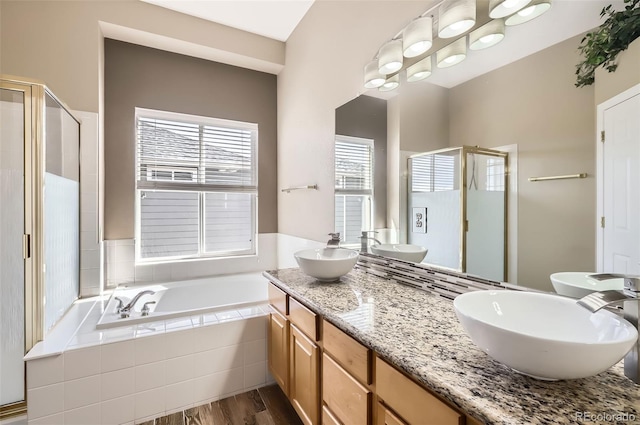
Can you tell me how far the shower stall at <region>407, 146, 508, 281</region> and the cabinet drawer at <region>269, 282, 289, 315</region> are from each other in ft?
2.78

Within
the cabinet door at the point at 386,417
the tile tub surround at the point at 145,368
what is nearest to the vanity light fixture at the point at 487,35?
the cabinet door at the point at 386,417

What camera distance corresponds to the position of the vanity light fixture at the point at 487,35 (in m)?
1.25

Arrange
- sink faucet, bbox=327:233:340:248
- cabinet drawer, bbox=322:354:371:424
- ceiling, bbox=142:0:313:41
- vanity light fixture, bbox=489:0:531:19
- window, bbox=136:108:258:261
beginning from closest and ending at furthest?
1. cabinet drawer, bbox=322:354:371:424
2. vanity light fixture, bbox=489:0:531:19
3. sink faucet, bbox=327:233:340:248
4. ceiling, bbox=142:0:313:41
5. window, bbox=136:108:258:261

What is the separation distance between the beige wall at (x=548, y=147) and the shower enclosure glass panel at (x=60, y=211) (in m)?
2.53

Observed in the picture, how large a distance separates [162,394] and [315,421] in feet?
3.57

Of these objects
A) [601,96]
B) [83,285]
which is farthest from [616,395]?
[83,285]

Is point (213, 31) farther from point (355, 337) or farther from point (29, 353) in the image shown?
point (355, 337)

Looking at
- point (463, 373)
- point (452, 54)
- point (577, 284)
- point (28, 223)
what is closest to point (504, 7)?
point (452, 54)

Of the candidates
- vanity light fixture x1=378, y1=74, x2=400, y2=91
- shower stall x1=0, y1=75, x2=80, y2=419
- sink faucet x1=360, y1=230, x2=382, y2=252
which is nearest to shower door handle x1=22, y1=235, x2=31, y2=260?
shower stall x1=0, y1=75, x2=80, y2=419

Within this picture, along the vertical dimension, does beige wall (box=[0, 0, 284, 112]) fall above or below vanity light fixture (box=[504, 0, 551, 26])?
above

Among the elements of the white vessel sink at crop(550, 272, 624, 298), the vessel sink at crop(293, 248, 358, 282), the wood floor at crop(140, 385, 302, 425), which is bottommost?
the wood floor at crop(140, 385, 302, 425)

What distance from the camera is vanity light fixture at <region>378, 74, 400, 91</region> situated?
1.79 m

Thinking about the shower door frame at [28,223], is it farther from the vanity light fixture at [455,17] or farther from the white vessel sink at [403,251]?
the vanity light fixture at [455,17]

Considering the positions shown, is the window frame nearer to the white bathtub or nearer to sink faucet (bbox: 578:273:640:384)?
the white bathtub
